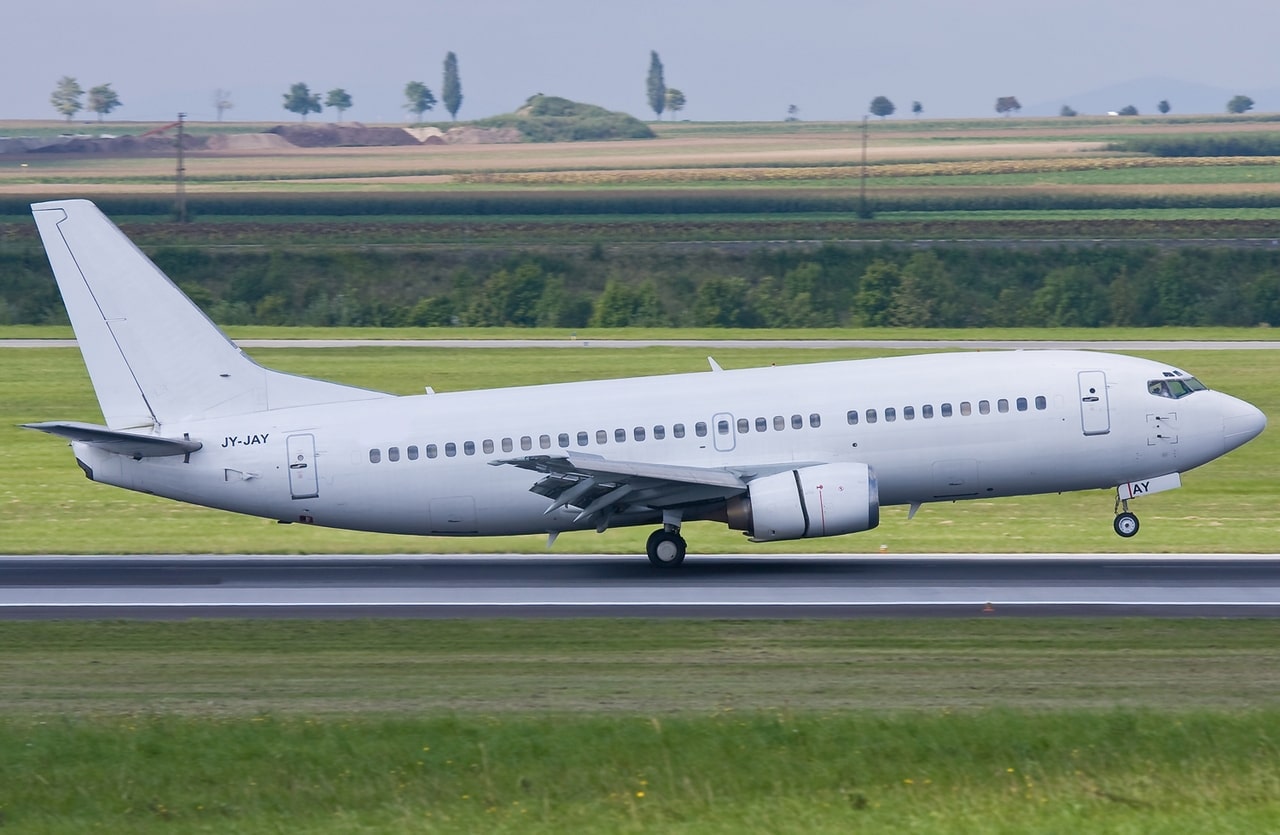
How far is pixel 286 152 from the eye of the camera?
5522 inches

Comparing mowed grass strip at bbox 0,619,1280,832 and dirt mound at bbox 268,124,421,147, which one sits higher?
dirt mound at bbox 268,124,421,147

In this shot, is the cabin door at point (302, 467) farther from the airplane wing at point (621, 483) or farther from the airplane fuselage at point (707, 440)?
the airplane wing at point (621, 483)

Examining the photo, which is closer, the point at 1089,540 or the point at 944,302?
the point at 1089,540

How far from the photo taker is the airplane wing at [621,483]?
2862 cm

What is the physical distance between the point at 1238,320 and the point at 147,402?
63.6 meters

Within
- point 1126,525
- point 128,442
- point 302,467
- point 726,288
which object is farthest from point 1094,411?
Result: point 726,288

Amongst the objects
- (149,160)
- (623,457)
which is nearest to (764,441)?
(623,457)

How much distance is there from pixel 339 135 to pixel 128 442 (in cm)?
12712

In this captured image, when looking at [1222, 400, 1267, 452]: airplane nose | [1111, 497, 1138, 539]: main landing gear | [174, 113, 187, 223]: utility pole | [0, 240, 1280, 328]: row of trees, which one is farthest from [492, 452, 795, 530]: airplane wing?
[174, 113, 187, 223]: utility pole

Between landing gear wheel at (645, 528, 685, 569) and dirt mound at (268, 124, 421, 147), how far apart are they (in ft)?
399

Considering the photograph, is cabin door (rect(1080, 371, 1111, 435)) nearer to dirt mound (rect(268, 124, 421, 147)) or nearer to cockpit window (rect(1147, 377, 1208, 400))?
cockpit window (rect(1147, 377, 1208, 400))

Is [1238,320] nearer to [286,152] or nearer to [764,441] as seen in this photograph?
[764,441]

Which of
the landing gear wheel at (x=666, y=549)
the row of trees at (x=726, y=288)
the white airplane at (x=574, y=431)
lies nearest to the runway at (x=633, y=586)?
the landing gear wheel at (x=666, y=549)

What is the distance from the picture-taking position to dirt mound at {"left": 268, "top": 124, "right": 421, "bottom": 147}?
483 feet
